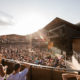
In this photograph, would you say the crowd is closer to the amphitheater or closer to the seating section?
the amphitheater

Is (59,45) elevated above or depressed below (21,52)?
above

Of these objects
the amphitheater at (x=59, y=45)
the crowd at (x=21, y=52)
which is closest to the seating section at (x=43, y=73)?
the amphitheater at (x=59, y=45)

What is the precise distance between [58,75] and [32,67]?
127 cm

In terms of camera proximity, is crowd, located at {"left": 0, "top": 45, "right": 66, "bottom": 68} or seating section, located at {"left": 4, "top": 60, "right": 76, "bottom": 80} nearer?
seating section, located at {"left": 4, "top": 60, "right": 76, "bottom": 80}

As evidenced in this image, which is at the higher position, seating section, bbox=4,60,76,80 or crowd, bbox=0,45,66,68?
crowd, bbox=0,45,66,68

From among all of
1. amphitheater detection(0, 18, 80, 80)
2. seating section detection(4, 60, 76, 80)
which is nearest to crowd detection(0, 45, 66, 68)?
amphitheater detection(0, 18, 80, 80)

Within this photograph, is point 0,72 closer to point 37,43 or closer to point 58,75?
point 58,75

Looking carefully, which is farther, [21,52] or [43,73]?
[21,52]

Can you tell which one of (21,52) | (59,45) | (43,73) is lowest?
(43,73)

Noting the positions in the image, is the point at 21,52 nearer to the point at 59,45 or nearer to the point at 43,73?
the point at 59,45

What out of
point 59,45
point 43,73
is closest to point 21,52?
point 59,45

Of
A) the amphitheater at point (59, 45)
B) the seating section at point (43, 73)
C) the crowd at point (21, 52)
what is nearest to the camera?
the seating section at point (43, 73)

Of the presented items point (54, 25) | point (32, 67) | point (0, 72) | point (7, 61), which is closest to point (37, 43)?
point (54, 25)

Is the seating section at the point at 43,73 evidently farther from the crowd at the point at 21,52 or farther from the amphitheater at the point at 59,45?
the crowd at the point at 21,52
